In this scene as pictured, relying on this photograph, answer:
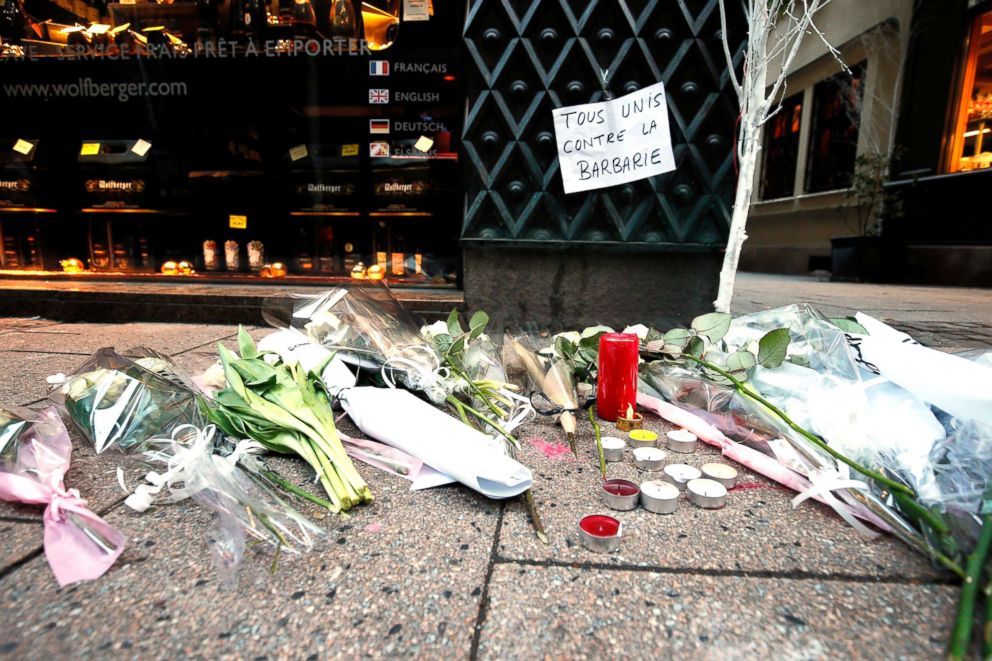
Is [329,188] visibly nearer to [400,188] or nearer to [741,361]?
[400,188]

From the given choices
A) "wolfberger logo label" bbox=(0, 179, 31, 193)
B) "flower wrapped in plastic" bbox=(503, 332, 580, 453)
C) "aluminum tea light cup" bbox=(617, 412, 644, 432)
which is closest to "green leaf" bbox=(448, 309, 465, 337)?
"flower wrapped in plastic" bbox=(503, 332, 580, 453)

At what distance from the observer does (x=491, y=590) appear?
0.99m

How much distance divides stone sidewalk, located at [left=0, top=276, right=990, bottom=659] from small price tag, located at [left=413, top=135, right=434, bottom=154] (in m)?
3.31

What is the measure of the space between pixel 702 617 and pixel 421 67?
4.06 meters

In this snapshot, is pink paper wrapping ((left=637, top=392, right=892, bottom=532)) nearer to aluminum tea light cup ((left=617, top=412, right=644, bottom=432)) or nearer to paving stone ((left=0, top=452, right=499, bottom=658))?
aluminum tea light cup ((left=617, top=412, right=644, bottom=432))

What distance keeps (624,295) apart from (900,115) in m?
8.02

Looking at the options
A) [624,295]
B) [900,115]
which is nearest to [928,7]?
[900,115]

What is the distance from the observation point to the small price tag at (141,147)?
14.4 ft

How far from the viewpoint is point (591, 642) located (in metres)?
0.87

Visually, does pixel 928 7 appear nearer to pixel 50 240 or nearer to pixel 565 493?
pixel 565 493

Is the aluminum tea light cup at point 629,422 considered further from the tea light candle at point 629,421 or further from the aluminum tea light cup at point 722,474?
the aluminum tea light cup at point 722,474

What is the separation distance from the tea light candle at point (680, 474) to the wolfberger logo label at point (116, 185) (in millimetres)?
4931

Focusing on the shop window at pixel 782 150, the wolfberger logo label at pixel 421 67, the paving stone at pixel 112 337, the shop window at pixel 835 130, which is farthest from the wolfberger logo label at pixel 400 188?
the shop window at pixel 782 150

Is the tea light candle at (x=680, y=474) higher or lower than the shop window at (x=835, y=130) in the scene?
lower
